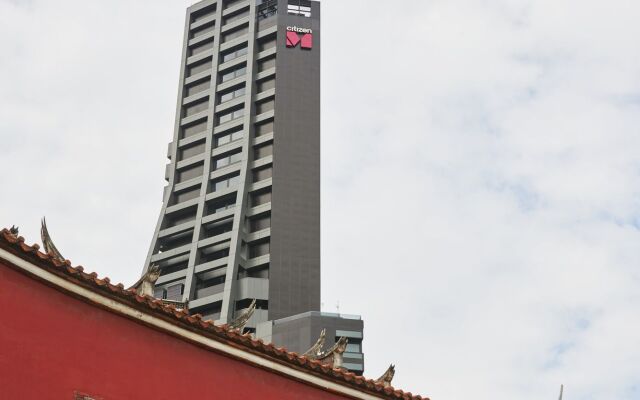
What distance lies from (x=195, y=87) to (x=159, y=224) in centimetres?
1902

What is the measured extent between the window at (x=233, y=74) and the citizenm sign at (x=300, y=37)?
6.06 metres

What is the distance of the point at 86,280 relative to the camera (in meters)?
13.2

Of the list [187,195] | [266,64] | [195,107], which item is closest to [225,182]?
[187,195]

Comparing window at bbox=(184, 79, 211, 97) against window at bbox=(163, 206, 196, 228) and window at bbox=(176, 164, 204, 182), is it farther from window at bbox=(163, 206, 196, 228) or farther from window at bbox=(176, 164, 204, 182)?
window at bbox=(163, 206, 196, 228)

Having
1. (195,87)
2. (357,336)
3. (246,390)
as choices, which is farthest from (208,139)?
(246,390)

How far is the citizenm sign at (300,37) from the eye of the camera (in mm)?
102812

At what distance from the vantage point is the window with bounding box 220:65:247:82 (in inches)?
4031

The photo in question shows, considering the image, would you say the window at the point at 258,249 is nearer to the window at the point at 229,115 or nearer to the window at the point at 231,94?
the window at the point at 229,115

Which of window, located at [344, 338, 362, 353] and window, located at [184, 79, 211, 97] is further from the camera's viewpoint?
window, located at [184, 79, 211, 97]

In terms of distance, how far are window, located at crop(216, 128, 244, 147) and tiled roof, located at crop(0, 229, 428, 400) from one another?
83032 mm

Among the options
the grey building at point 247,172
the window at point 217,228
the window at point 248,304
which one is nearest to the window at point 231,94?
the grey building at point 247,172

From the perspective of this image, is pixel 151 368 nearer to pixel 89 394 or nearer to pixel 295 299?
pixel 89 394

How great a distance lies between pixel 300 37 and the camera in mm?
103500

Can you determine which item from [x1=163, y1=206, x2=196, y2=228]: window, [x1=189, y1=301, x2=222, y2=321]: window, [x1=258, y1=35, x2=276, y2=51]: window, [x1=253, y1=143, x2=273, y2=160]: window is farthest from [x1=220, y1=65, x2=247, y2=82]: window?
[x1=189, y1=301, x2=222, y2=321]: window
